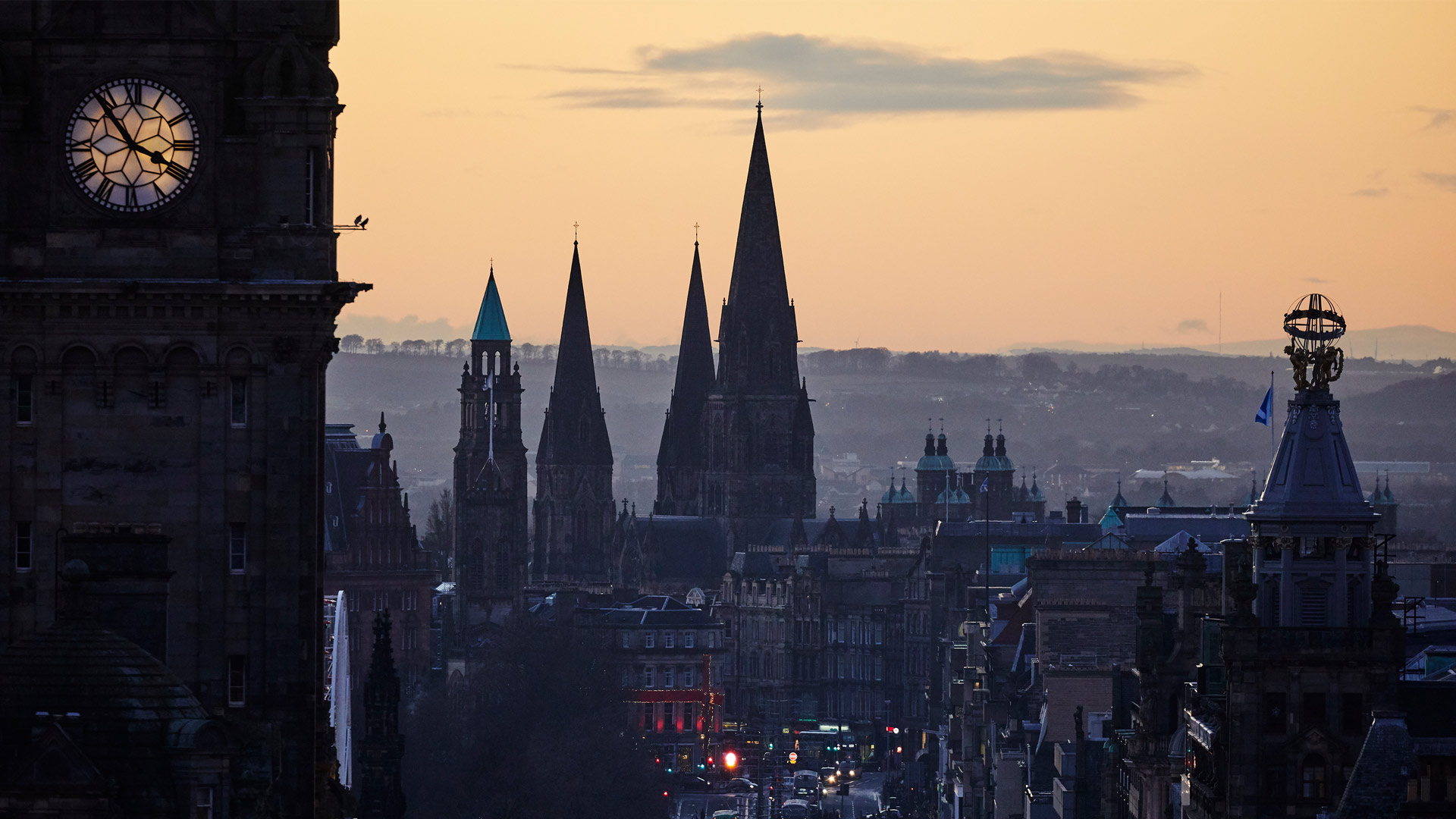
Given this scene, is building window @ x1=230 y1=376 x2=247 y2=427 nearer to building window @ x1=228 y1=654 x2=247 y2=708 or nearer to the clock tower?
the clock tower

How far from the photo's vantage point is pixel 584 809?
19462 cm

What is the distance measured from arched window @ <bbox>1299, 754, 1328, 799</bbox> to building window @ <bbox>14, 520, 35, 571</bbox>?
32.5 metres

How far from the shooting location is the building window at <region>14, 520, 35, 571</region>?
66375 millimetres

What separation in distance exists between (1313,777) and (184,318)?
3134 cm

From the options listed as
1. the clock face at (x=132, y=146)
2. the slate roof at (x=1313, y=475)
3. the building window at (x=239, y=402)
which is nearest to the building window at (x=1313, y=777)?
the slate roof at (x=1313, y=475)

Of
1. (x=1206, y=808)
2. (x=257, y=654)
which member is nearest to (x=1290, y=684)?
(x=1206, y=808)

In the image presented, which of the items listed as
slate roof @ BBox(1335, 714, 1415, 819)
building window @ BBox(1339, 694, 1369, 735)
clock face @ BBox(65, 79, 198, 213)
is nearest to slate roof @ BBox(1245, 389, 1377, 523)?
building window @ BBox(1339, 694, 1369, 735)

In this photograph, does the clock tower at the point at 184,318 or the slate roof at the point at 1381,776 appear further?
the slate roof at the point at 1381,776

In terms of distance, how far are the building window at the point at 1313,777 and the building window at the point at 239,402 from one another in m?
29.4

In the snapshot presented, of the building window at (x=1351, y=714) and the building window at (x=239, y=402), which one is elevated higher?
the building window at (x=239, y=402)

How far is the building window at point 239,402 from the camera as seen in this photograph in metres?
67.2

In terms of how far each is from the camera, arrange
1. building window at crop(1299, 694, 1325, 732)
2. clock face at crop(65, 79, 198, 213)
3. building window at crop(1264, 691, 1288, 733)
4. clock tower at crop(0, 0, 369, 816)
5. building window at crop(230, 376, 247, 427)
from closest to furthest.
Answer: clock tower at crop(0, 0, 369, 816)
clock face at crop(65, 79, 198, 213)
building window at crop(230, 376, 247, 427)
building window at crop(1299, 694, 1325, 732)
building window at crop(1264, 691, 1288, 733)

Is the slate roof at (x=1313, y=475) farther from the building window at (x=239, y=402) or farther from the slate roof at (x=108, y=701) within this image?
the slate roof at (x=108, y=701)

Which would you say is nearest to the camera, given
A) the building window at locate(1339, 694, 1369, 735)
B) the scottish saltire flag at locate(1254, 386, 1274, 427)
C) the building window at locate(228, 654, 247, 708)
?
the building window at locate(228, 654, 247, 708)
